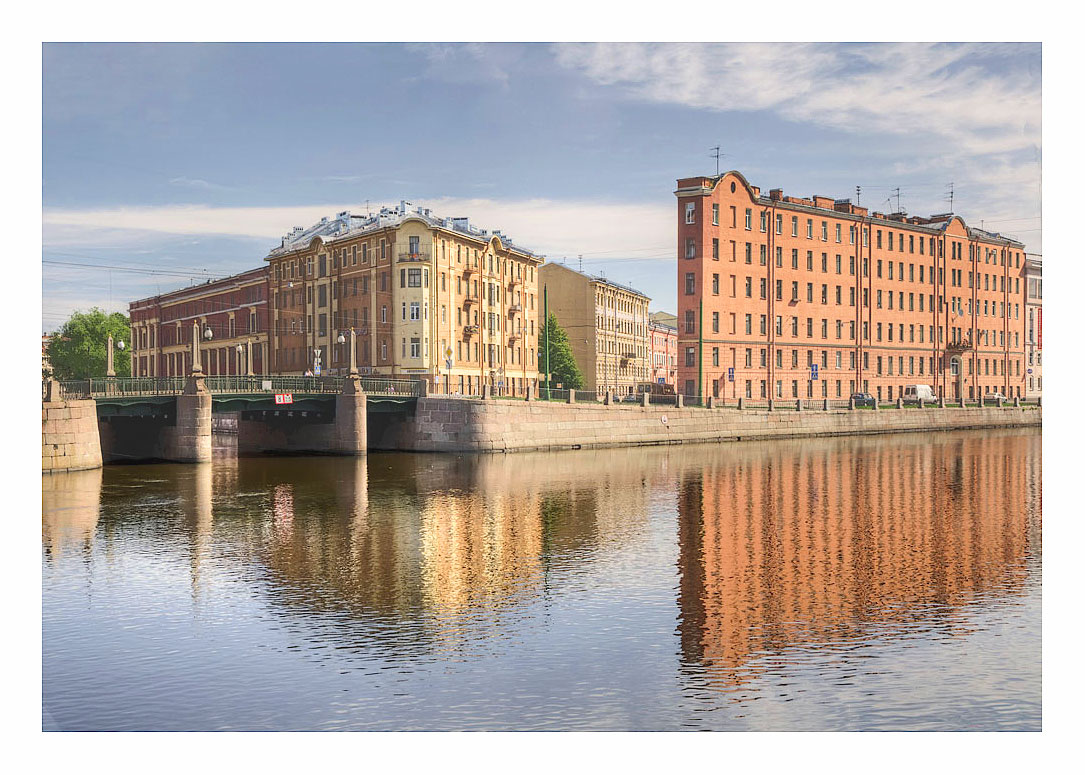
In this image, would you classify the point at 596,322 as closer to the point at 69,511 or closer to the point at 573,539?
the point at 69,511

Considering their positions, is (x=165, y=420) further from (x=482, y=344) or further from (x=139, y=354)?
(x=139, y=354)

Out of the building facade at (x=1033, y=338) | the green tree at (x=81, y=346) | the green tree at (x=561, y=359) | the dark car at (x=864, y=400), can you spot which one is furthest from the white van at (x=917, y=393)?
the green tree at (x=81, y=346)

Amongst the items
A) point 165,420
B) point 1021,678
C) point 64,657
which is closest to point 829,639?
point 1021,678

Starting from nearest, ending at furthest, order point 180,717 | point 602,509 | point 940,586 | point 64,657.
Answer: point 180,717
point 64,657
point 940,586
point 602,509

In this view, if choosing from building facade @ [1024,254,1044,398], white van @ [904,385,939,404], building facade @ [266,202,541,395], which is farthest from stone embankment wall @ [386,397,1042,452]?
building facade @ [1024,254,1044,398]

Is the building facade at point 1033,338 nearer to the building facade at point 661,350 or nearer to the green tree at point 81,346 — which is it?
the building facade at point 661,350

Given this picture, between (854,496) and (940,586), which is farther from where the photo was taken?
(854,496)

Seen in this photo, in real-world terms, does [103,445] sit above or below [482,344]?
below

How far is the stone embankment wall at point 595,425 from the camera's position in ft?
179

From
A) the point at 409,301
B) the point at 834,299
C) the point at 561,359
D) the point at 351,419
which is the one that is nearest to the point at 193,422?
the point at 351,419

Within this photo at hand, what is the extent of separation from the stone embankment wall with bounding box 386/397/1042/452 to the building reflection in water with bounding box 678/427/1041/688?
41.0ft

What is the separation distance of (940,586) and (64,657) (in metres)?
14.5

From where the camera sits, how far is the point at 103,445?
51938mm

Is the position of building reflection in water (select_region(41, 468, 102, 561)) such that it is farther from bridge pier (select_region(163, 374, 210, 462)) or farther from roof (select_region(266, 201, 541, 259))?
roof (select_region(266, 201, 541, 259))
